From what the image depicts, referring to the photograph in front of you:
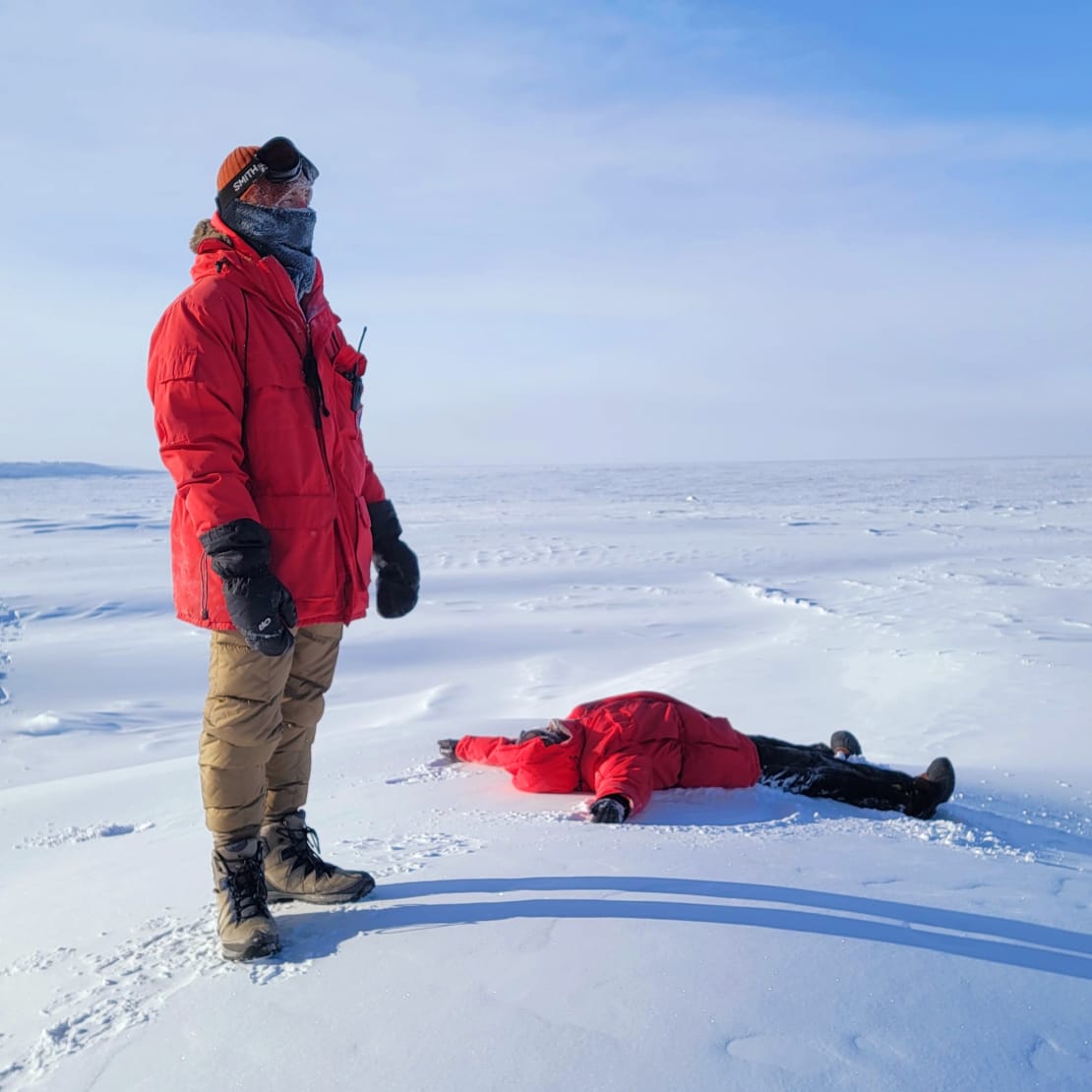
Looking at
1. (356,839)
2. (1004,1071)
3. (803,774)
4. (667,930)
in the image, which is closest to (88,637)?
(356,839)

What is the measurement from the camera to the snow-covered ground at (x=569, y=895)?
62.2 inches

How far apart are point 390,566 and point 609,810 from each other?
980 millimetres

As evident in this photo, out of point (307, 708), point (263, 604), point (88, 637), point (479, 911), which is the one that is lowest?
point (88, 637)

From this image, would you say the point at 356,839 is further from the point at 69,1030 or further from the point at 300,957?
the point at 69,1030

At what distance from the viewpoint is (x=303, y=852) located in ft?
7.64

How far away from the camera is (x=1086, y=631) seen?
6891 mm

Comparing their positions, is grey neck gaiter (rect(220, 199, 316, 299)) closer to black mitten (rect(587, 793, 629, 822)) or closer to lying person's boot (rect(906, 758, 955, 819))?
black mitten (rect(587, 793, 629, 822))

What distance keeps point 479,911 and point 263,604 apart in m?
0.84

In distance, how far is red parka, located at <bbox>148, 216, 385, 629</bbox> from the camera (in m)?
2.02

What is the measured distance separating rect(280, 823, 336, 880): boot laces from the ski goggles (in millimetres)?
1552

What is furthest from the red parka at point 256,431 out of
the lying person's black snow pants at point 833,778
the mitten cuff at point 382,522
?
the lying person's black snow pants at point 833,778

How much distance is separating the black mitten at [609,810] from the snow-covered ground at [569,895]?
0.25ft

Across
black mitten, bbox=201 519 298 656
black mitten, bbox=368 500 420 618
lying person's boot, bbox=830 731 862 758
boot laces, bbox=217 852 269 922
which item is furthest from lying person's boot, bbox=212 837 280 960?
lying person's boot, bbox=830 731 862 758

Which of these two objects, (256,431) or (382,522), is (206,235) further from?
(382,522)
